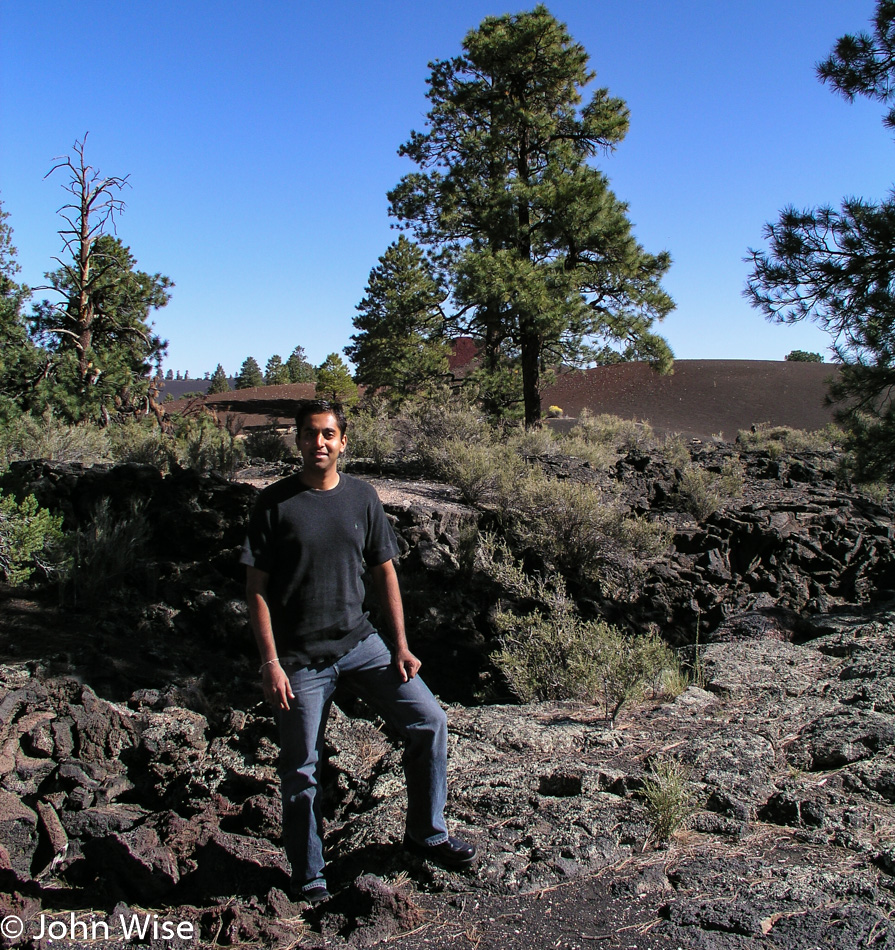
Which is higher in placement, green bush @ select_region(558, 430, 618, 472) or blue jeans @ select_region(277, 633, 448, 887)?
green bush @ select_region(558, 430, 618, 472)

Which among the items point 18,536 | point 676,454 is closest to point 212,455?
point 18,536

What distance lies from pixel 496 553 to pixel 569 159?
35.1 feet

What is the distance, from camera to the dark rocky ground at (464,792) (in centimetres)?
247

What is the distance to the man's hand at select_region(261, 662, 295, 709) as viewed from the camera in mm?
2441

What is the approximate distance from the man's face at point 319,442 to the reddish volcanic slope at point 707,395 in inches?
1058

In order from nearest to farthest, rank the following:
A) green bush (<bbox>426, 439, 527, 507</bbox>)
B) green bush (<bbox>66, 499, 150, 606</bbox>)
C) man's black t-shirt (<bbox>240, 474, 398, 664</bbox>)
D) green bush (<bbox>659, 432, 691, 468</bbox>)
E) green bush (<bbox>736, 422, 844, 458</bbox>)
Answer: man's black t-shirt (<bbox>240, 474, 398, 664</bbox>), green bush (<bbox>66, 499, 150, 606</bbox>), green bush (<bbox>426, 439, 527, 507</bbox>), green bush (<bbox>659, 432, 691, 468</bbox>), green bush (<bbox>736, 422, 844, 458</bbox>)

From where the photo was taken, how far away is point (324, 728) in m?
2.60

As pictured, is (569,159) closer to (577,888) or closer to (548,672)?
(548,672)

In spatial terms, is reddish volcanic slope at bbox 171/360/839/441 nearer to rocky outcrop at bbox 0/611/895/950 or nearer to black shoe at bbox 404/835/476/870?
rocky outcrop at bbox 0/611/895/950

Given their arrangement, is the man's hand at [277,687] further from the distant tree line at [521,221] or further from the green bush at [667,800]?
the distant tree line at [521,221]

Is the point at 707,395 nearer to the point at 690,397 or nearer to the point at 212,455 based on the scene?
the point at 690,397

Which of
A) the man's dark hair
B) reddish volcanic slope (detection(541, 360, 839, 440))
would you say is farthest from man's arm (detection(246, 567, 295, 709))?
reddish volcanic slope (detection(541, 360, 839, 440))

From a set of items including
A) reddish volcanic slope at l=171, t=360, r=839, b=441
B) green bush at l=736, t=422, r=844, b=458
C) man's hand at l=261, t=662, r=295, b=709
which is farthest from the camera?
reddish volcanic slope at l=171, t=360, r=839, b=441

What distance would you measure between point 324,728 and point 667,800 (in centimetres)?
134
